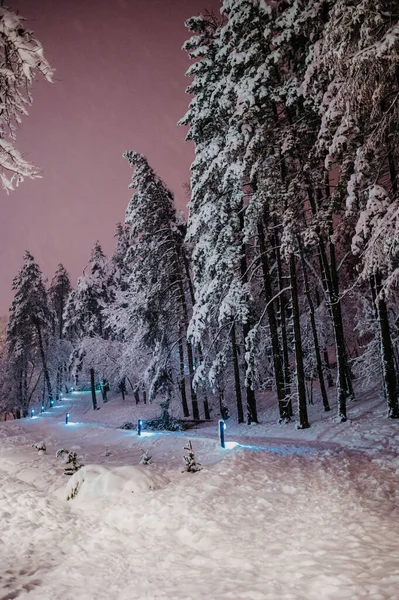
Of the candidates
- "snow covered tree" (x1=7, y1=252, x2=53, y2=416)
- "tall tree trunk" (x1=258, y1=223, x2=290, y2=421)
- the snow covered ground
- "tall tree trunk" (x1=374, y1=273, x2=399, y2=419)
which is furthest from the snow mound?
"snow covered tree" (x1=7, y1=252, x2=53, y2=416)

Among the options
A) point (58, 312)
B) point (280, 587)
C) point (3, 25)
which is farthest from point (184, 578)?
point (58, 312)

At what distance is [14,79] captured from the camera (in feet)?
24.6

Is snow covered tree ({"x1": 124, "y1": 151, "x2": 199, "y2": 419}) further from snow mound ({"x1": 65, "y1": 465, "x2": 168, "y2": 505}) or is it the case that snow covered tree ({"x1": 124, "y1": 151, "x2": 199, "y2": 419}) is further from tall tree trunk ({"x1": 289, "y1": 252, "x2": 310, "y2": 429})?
snow mound ({"x1": 65, "y1": 465, "x2": 168, "y2": 505})

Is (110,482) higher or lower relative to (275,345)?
lower

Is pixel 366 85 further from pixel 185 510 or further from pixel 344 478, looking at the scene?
pixel 185 510

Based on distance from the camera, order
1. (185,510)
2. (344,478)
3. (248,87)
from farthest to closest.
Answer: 1. (248,87)
2. (344,478)
3. (185,510)

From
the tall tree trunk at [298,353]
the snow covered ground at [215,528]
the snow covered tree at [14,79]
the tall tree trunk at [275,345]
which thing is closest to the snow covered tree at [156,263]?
the tall tree trunk at [275,345]

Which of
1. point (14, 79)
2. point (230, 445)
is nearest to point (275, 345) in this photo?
point (230, 445)

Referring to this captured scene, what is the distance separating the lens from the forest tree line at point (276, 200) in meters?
9.58

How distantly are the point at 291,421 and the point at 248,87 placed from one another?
14.4m

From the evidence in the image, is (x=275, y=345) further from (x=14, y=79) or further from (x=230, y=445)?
(x=14, y=79)

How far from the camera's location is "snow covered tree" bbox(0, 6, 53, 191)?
23.2 ft

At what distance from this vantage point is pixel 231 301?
1680cm

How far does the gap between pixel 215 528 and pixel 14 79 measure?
930 centimetres
